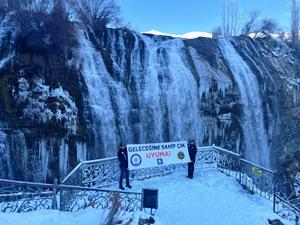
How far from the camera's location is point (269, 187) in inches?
642

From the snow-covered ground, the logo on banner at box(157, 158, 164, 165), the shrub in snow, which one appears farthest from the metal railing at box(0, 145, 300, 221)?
the shrub in snow

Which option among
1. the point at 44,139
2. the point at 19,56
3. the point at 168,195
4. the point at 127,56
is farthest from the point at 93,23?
the point at 168,195

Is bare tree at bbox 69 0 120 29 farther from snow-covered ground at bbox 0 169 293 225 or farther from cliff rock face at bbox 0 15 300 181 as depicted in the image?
snow-covered ground at bbox 0 169 293 225

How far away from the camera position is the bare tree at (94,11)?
99.3 ft

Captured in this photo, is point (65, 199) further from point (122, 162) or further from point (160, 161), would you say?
point (160, 161)

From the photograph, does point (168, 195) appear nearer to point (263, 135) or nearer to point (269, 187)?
point (269, 187)

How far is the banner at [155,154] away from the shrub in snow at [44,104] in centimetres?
525

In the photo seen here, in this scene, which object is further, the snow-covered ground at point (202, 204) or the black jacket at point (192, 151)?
the black jacket at point (192, 151)

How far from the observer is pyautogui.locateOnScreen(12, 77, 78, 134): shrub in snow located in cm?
2041

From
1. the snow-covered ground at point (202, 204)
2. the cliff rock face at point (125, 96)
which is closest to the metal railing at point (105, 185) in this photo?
the snow-covered ground at point (202, 204)

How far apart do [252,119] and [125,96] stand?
7991 millimetres

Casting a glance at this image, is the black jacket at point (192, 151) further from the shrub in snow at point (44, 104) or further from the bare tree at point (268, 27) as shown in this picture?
the bare tree at point (268, 27)

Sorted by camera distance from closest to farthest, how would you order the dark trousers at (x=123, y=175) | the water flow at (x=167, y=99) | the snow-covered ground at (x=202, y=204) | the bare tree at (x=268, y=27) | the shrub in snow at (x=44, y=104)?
the snow-covered ground at (x=202, y=204), the dark trousers at (x=123, y=175), the shrub in snow at (x=44, y=104), the water flow at (x=167, y=99), the bare tree at (x=268, y=27)

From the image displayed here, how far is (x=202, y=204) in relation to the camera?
14.7 meters
